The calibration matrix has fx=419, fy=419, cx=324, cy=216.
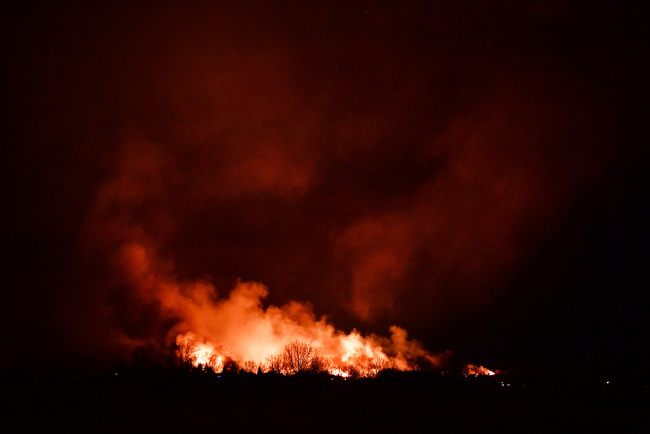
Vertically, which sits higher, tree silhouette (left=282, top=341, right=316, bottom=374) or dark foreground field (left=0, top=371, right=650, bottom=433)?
tree silhouette (left=282, top=341, right=316, bottom=374)

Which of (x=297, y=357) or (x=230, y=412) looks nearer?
(x=230, y=412)

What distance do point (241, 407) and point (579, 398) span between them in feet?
181

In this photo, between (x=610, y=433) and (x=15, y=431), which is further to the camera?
(x=610, y=433)

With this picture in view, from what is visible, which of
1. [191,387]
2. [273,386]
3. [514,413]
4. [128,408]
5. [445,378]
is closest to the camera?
[128,408]

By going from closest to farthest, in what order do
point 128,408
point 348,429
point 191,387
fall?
1. point 348,429
2. point 128,408
3. point 191,387

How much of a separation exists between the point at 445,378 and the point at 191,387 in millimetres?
57970

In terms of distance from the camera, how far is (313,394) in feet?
188

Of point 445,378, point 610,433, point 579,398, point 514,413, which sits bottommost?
point 610,433

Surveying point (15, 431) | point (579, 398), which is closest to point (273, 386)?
point (15, 431)

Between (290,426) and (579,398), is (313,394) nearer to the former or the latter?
(290,426)

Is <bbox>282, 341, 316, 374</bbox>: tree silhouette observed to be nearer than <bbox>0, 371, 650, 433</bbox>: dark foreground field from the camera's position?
No

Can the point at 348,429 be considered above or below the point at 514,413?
below

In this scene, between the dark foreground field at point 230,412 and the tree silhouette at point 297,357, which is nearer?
the dark foreground field at point 230,412

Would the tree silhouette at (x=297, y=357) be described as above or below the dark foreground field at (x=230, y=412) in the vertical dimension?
above
